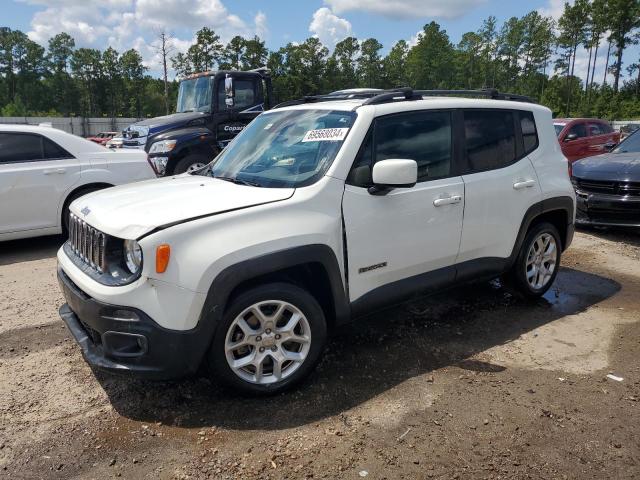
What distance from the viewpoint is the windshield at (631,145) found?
8789 mm

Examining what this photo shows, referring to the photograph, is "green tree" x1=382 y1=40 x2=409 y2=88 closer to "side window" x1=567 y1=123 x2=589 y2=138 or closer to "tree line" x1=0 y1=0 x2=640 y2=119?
"tree line" x1=0 y1=0 x2=640 y2=119

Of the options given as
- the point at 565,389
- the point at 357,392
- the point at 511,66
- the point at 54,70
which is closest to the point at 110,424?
the point at 357,392

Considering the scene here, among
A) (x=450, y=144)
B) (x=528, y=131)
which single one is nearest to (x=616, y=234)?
(x=528, y=131)

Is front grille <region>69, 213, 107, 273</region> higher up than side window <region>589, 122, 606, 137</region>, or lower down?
lower down

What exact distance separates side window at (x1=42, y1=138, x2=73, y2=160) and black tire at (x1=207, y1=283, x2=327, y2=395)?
5121 mm

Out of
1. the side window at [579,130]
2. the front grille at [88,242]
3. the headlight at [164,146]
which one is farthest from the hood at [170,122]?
the side window at [579,130]

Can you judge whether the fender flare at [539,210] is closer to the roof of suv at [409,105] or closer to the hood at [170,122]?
the roof of suv at [409,105]

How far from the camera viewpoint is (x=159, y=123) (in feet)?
34.3

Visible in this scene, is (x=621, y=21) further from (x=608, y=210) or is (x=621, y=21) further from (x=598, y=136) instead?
(x=608, y=210)

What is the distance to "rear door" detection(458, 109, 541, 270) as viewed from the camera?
421cm

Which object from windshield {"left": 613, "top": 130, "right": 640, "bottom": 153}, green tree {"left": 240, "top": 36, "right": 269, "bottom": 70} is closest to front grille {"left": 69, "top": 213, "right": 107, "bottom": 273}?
windshield {"left": 613, "top": 130, "right": 640, "bottom": 153}

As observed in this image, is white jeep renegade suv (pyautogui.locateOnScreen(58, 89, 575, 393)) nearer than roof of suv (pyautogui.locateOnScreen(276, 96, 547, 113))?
Yes

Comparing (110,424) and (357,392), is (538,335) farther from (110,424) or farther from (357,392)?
(110,424)

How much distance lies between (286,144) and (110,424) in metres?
2.19
